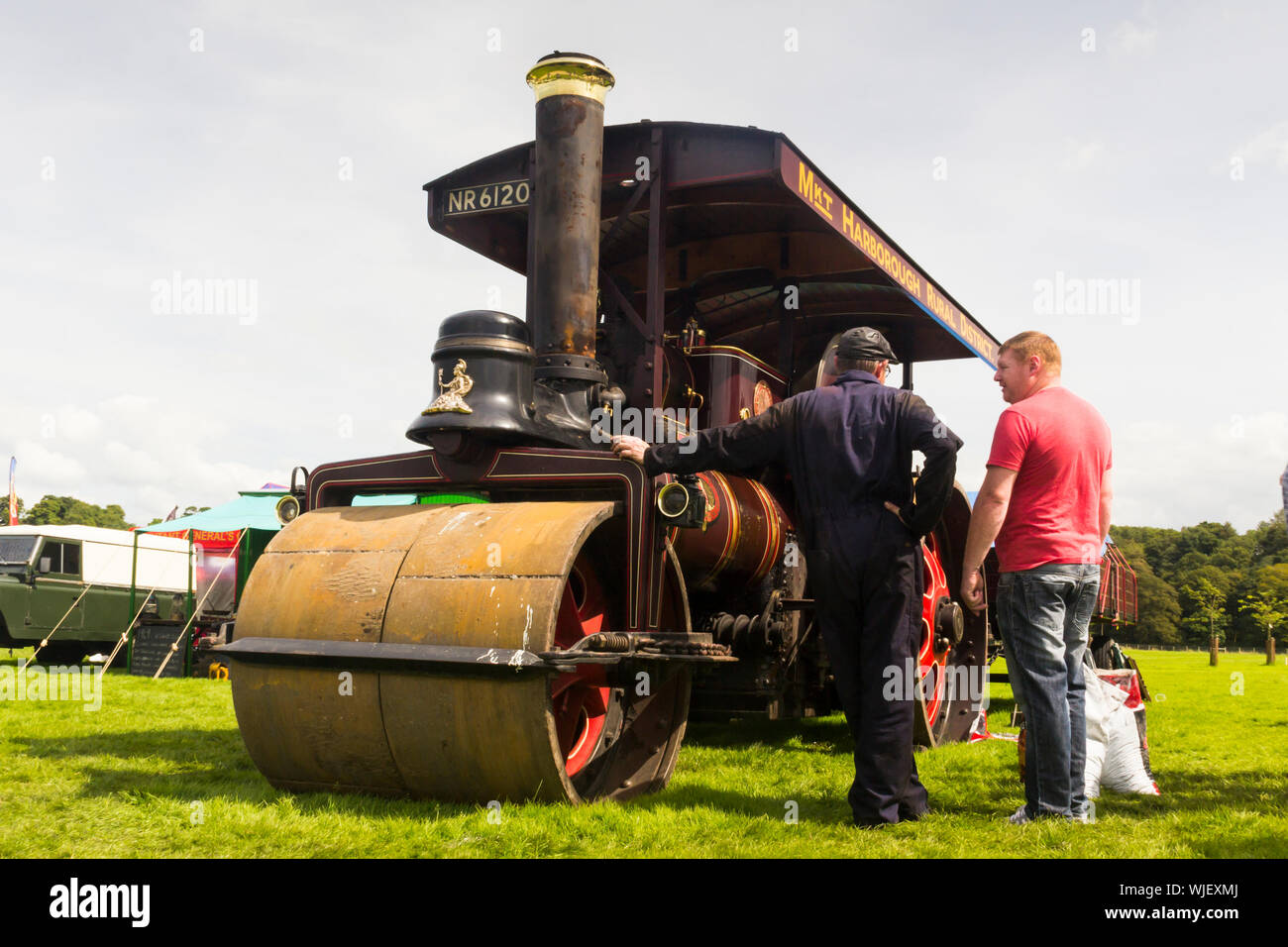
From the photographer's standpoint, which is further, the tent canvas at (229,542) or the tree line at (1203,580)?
the tree line at (1203,580)

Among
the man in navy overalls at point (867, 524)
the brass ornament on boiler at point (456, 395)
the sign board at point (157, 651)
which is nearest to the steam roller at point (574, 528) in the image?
the brass ornament on boiler at point (456, 395)

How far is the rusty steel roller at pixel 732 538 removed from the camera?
4426mm

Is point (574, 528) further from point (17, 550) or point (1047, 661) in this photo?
point (17, 550)

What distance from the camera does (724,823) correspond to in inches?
134

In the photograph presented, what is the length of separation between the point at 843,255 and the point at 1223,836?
336cm

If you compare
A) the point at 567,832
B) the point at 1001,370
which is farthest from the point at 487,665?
the point at 1001,370

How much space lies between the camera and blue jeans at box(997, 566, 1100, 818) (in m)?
3.42

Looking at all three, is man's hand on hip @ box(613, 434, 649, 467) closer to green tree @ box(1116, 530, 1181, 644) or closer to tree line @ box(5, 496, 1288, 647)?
tree line @ box(5, 496, 1288, 647)

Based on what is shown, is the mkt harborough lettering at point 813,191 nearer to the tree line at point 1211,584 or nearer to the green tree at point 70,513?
the tree line at point 1211,584

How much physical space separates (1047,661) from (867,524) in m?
0.68

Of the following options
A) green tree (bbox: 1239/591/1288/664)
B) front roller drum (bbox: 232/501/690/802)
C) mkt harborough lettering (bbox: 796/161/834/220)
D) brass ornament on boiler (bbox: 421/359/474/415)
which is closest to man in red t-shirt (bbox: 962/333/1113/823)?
front roller drum (bbox: 232/501/690/802)

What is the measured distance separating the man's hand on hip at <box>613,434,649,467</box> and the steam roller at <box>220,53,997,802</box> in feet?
0.11

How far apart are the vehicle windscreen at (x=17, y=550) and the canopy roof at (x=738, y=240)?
1075 centimetres
